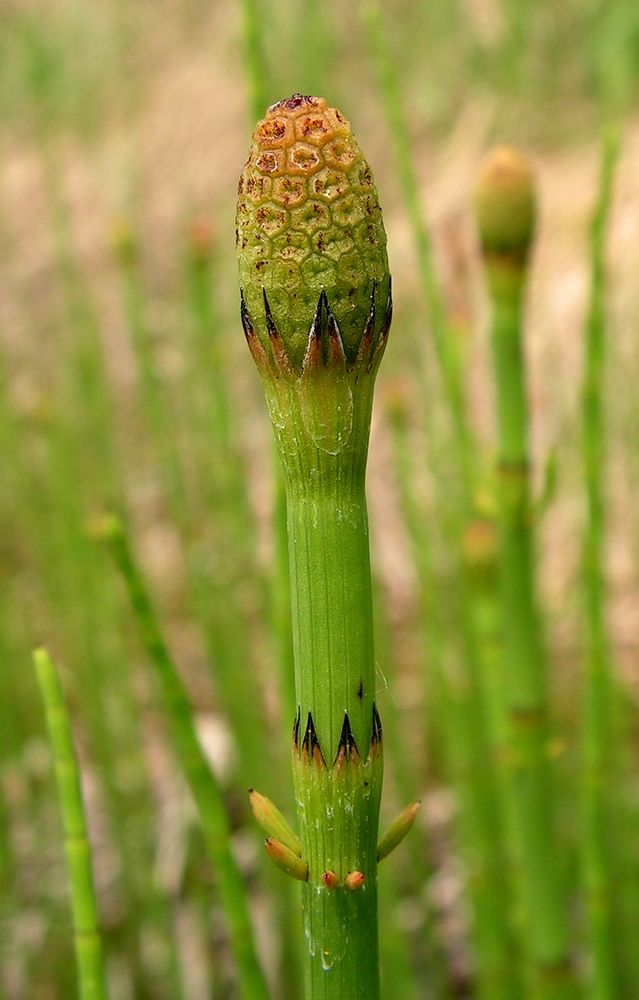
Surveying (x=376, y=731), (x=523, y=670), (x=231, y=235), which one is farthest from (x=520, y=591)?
(x=231, y=235)

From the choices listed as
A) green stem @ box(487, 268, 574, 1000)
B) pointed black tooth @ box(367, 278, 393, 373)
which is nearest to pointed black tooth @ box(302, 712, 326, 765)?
pointed black tooth @ box(367, 278, 393, 373)

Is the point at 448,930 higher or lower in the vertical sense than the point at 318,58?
lower

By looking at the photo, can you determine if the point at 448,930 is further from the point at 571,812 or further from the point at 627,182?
the point at 627,182

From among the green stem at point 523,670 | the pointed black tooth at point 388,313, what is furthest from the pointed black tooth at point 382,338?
the green stem at point 523,670

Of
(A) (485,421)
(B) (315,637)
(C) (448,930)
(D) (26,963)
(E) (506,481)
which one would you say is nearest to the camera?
(B) (315,637)

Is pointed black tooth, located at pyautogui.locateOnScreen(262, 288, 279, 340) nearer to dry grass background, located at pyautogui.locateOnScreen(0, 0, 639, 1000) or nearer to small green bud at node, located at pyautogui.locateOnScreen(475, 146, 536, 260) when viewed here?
small green bud at node, located at pyautogui.locateOnScreen(475, 146, 536, 260)

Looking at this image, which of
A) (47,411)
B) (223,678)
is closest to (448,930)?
(223,678)
